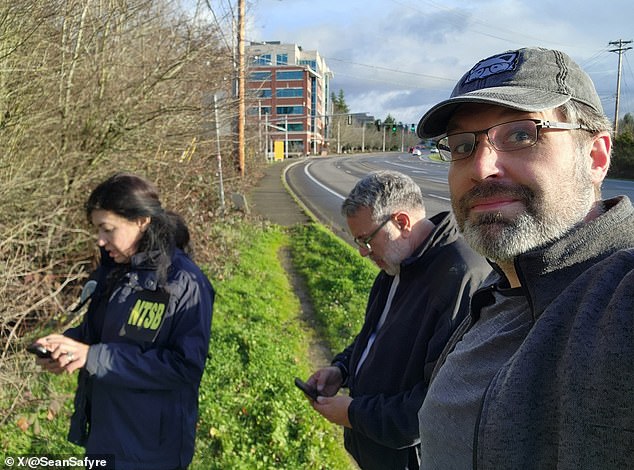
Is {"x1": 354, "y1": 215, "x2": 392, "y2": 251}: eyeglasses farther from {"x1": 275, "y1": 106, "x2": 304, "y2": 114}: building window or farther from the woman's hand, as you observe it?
{"x1": 275, "y1": 106, "x2": 304, "y2": 114}: building window

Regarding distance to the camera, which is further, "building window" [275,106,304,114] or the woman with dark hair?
"building window" [275,106,304,114]

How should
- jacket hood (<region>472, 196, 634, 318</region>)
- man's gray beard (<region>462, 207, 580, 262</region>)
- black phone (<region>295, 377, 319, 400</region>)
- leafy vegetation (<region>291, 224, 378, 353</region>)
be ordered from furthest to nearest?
leafy vegetation (<region>291, 224, 378, 353</region>) < black phone (<region>295, 377, 319, 400</region>) < man's gray beard (<region>462, 207, 580, 262</region>) < jacket hood (<region>472, 196, 634, 318</region>)


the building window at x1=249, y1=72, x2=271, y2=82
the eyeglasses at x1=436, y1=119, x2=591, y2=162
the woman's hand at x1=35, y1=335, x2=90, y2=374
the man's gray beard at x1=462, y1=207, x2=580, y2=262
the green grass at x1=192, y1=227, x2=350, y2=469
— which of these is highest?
the building window at x1=249, y1=72, x2=271, y2=82

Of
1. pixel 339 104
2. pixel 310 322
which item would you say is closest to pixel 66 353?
pixel 310 322

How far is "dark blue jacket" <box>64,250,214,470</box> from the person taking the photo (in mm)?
2238

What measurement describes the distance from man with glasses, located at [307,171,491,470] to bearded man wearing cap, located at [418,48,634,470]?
539mm

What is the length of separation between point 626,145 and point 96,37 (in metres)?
36.6

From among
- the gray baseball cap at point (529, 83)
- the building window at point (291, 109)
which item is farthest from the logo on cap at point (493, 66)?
the building window at point (291, 109)

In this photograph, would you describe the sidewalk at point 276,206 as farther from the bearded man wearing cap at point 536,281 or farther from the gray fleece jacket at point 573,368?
the gray fleece jacket at point 573,368

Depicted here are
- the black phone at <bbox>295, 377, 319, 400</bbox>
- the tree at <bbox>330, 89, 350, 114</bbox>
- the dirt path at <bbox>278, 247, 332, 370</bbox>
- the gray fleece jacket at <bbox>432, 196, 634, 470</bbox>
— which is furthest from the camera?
the tree at <bbox>330, 89, 350, 114</bbox>

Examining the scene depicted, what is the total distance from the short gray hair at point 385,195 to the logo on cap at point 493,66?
97cm

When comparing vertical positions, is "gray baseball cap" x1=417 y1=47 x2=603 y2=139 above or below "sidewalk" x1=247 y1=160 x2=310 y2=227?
above

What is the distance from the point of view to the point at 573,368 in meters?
0.77

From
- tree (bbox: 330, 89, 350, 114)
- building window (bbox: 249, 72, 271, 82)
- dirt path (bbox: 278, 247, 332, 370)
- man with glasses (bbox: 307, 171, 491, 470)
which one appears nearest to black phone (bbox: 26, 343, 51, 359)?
man with glasses (bbox: 307, 171, 491, 470)
